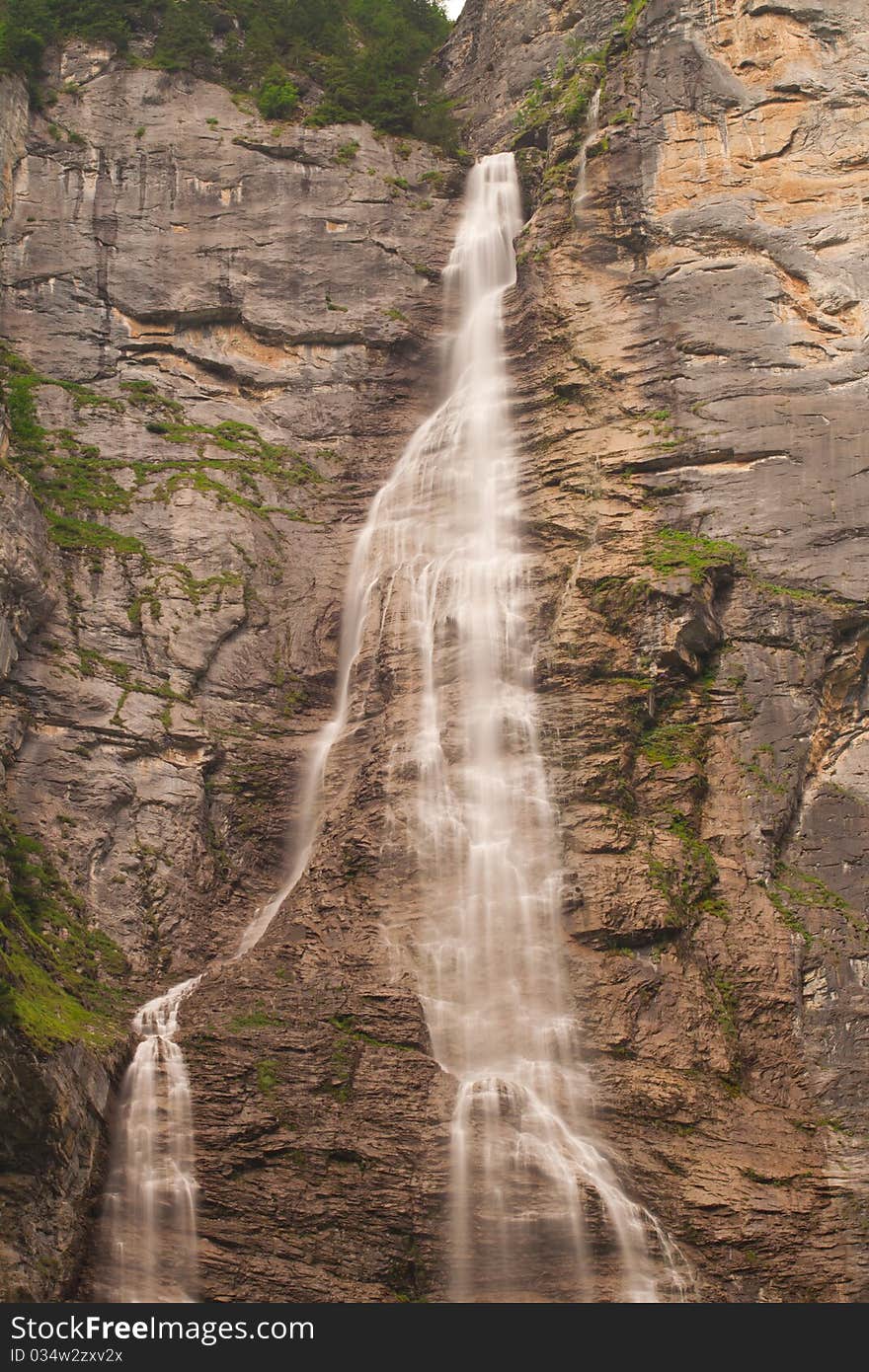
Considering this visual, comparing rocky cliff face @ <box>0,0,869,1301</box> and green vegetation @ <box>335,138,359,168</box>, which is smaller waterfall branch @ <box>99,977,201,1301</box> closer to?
rocky cliff face @ <box>0,0,869,1301</box>

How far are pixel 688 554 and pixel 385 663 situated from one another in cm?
593

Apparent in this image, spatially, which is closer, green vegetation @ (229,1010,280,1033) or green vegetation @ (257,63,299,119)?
green vegetation @ (229,1010,280,1033)

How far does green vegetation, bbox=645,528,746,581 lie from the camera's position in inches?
993

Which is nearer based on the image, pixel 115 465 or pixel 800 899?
pixel 800 899

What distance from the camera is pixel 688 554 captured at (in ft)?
83.9

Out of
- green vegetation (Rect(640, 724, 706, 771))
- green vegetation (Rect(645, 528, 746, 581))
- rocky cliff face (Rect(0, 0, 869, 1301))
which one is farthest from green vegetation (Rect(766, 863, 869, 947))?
green vegetation (Rect(645, 528, 746, 581))

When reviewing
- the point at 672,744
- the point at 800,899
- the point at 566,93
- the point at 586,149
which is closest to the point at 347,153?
the point at 566,93

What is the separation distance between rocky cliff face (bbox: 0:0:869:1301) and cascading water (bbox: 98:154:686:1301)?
1.56ft

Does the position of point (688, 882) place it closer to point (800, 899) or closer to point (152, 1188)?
point (800, 899)

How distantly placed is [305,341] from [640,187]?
28.8 feet

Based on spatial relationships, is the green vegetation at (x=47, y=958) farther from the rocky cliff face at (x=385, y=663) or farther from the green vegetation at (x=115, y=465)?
the green vegetation at (x=115, y=465)

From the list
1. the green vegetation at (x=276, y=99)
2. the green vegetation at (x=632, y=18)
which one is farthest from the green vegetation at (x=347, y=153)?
Answer: the green vegetation at (x=632, y=18)

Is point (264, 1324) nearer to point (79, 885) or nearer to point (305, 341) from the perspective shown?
point (79, 885)

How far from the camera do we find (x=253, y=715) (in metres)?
27.4
